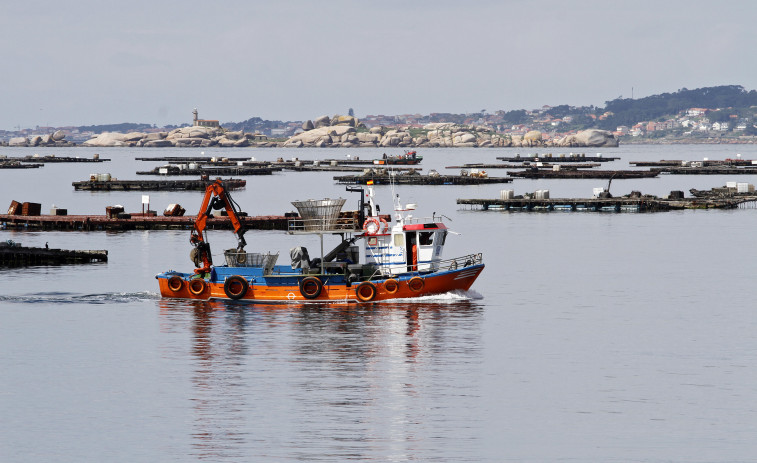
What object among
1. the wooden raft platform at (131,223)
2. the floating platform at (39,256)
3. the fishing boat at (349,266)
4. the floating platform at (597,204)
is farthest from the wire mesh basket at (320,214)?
the floating platform at (597,204)

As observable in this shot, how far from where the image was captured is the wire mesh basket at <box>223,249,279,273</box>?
56406 mm

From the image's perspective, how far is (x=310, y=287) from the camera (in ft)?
183

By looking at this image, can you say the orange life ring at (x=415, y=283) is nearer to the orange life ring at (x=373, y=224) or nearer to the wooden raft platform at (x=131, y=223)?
the orange life ring at (x=373, y=224)

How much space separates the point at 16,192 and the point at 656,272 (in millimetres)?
144352

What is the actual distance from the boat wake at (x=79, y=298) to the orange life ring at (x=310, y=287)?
11767 millimetres

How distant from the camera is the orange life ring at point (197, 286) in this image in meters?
57.5

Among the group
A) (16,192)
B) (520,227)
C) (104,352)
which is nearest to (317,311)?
(104,352)

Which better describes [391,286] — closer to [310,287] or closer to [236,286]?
[310,287]

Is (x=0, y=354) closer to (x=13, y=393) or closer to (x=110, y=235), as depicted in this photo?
(x=13, y=393)

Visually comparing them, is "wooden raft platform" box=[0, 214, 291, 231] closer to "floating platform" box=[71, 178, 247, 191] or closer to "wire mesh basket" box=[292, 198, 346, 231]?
"wire mesh basket" box=[292, 198, 346, 231]

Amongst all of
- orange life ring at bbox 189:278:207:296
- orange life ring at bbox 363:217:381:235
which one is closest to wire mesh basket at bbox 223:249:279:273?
orange life ring at bbox 189:278:207:296

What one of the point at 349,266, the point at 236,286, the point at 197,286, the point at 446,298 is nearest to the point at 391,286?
the point at 349,266

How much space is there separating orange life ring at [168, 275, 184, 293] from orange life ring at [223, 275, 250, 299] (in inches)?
143

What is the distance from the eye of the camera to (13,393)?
39.6 metres
